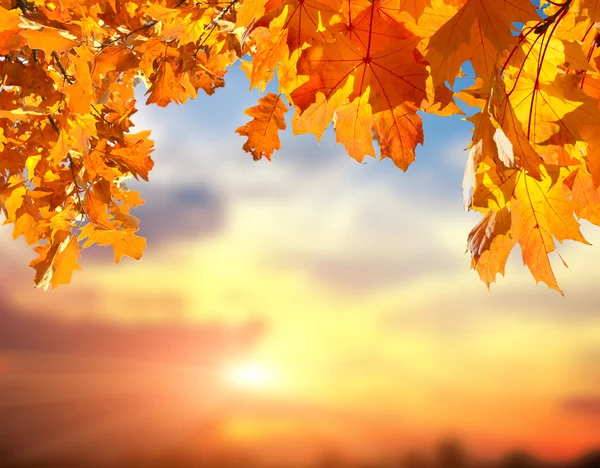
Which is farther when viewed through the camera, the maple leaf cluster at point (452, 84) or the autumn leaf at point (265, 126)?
the autumn leaf at point (265, 126)

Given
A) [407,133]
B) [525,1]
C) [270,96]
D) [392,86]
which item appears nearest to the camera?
[525,1]

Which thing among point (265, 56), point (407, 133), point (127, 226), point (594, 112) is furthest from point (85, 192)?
point (594, 112)

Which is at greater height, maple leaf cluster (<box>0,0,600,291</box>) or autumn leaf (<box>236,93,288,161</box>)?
autumn leaf (<box>236,93,288,161</box>)

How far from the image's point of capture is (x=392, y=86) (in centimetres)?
127

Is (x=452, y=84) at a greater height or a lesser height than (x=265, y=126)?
lesser

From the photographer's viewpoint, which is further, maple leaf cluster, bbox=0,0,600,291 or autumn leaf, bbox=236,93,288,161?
autumn leaf, bbox=236,93,288,161

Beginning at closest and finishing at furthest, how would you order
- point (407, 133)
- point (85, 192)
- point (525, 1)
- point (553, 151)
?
point (525, 1)
point (407, 133)
point (553, 151)
point (85, 192)

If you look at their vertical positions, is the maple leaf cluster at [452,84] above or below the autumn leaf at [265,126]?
below

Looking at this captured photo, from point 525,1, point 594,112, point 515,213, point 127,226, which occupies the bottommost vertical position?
point 515,213

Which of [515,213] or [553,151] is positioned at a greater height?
[553,151]

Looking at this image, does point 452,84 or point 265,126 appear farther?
point 265,126

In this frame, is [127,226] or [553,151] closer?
[553,151]

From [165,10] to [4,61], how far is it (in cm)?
134

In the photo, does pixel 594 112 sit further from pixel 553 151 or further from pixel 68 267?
pixel 68 267
